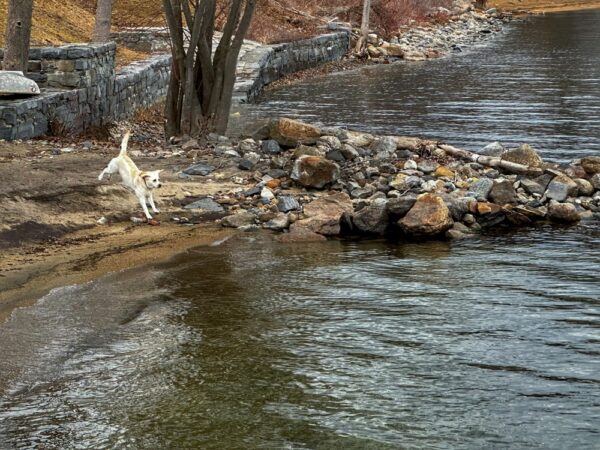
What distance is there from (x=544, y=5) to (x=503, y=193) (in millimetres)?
52950

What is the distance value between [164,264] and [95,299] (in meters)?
1.41

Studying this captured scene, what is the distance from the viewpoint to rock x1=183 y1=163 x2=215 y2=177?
1455cm

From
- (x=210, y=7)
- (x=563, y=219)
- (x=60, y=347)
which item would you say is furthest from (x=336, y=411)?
(x=210, y=7)

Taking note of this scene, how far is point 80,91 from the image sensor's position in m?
17.2

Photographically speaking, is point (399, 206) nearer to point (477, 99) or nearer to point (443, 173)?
point (443, 173)

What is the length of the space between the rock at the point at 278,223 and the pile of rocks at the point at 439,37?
83.6 feet

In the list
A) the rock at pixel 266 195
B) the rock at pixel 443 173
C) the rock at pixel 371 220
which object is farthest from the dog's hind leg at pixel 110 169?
the rock at pixel 443 173

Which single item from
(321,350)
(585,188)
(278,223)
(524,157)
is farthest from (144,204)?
(585,188)

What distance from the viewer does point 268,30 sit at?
3634cm

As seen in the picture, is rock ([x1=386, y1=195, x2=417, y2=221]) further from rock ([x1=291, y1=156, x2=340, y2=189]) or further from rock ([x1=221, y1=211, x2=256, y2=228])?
rock ([x1=221, y1=211, x2=256, y2=228])

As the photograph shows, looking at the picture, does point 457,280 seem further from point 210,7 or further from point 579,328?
point 210,7

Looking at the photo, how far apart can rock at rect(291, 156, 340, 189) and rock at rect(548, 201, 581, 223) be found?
3048 millimetres

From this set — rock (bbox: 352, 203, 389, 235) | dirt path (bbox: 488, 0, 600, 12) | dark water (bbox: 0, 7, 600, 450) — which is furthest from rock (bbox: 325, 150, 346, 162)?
dirt path (bbox: 488, 0, 600, 12)

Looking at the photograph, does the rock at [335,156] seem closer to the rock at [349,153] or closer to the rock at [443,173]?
the rock at [349,153]
